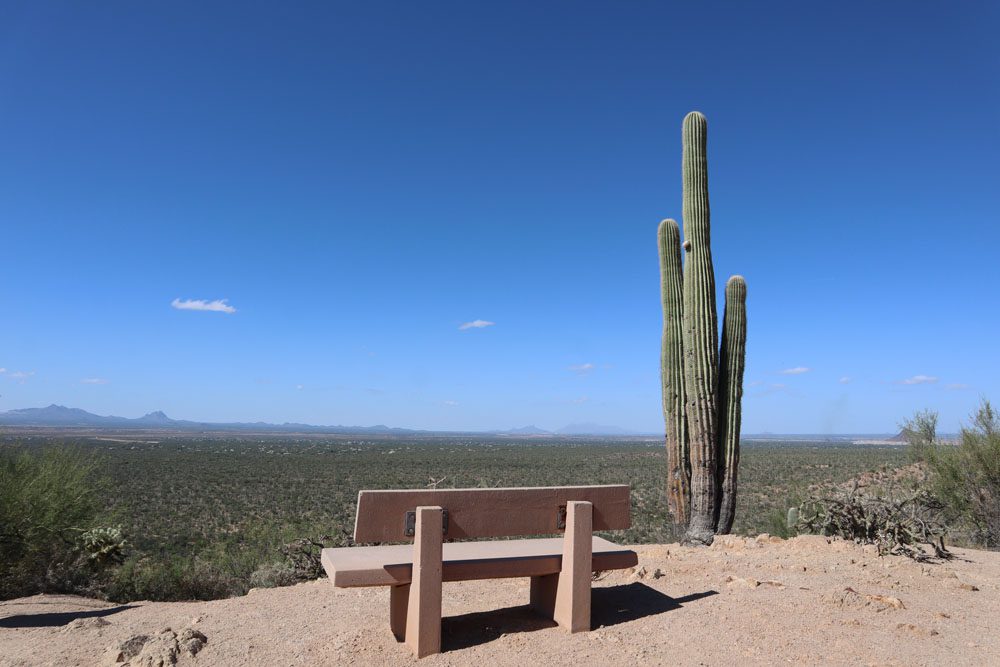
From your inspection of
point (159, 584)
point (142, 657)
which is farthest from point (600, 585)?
point (159, 584)

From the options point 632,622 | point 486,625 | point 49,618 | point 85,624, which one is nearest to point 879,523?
point 632,622

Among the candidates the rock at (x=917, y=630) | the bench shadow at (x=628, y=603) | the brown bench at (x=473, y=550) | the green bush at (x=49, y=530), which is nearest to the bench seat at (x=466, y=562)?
the brown bench at (x=473, y=550)

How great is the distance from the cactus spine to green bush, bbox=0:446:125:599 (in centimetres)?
703

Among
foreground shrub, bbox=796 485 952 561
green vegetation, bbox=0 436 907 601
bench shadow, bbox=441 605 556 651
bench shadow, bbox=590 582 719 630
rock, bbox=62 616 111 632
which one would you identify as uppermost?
foreground shrub, bbox=796 485 952 561

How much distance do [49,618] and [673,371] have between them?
23.7 ft

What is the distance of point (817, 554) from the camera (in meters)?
6.53

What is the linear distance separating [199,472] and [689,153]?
138ft

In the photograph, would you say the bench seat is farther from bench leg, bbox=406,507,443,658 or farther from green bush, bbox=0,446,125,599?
green bush, bbox=0,446,125,599

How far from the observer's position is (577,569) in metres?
4.10

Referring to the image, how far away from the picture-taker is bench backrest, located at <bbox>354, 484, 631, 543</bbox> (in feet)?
12.1

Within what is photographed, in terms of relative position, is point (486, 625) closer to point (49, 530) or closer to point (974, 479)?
point (49, 530)

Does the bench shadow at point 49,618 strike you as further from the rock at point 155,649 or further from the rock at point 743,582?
the rock at point 743,582

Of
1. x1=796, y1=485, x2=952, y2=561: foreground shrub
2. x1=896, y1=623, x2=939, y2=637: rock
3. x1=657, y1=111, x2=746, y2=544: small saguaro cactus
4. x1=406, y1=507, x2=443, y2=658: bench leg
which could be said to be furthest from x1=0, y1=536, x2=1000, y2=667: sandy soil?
x1=657, y1=111, x2=746, y2=544: small saguaro cactus

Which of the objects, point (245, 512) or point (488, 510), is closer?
point (488, 510)
